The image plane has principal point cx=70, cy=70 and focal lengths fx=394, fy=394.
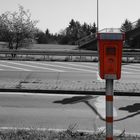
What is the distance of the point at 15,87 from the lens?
12828mm

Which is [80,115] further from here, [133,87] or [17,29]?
[17,29]

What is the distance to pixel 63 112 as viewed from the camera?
927cm

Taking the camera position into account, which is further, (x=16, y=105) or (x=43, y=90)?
(x=43, y=90)

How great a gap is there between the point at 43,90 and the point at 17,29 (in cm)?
2221

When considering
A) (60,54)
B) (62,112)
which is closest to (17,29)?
(60,54)

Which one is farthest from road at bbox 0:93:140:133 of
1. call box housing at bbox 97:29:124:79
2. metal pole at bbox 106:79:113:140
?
call box housing at bbox 97:29:124:79

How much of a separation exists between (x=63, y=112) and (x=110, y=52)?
478cm

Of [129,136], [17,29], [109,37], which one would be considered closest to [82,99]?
[129,136]

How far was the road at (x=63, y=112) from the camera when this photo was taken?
7984 mm

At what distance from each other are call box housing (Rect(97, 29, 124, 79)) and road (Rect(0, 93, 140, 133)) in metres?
2.77

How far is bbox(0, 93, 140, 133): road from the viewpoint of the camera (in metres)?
7.98

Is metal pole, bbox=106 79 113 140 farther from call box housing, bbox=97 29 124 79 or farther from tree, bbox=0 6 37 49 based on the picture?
tree, bbox=0 6 37 49

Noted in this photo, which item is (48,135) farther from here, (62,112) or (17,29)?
(17,29)

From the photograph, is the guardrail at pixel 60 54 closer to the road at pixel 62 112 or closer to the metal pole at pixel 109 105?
the road at pixel 62 112
